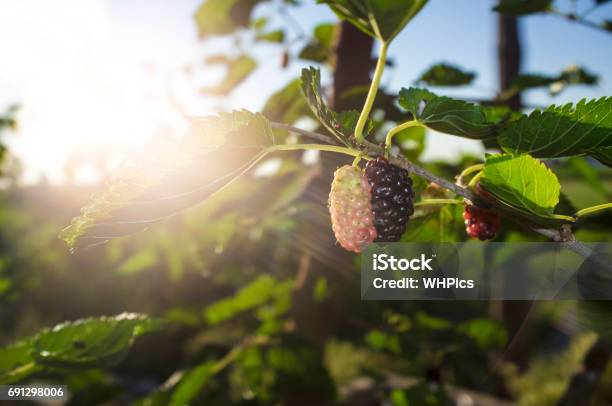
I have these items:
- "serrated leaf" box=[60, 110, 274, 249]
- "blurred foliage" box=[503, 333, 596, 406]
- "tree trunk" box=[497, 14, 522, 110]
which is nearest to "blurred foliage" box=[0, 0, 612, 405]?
"serrated leaf" box=[60, 110, 274, 249]

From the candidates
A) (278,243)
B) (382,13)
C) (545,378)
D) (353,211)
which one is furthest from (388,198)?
(545,378)

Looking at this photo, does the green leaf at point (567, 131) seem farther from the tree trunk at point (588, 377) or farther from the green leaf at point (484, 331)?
the green leaf at point (484, 331)

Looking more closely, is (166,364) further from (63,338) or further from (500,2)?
(500,2)

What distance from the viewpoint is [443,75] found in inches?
32.8

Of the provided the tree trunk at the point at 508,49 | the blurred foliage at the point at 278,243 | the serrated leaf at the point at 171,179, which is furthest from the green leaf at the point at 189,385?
the tree trunk at the point at 508,49

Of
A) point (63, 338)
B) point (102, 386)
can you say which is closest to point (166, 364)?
point (102, 386)

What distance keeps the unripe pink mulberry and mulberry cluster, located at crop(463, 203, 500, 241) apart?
0.51 ft

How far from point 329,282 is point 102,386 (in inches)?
24.5

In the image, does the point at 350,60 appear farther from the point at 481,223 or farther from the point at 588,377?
the point at 588,377

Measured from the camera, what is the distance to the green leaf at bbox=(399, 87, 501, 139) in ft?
1.17

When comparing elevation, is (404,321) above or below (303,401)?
above

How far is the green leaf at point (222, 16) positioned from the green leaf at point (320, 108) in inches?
34.4

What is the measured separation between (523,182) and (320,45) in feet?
2.74

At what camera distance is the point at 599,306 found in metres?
0.50
